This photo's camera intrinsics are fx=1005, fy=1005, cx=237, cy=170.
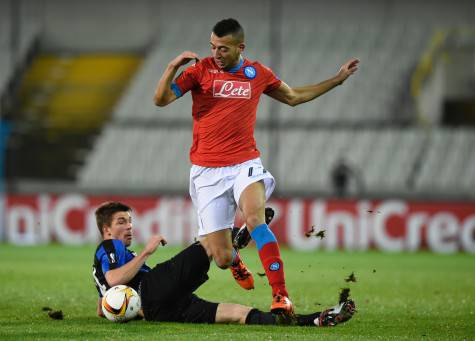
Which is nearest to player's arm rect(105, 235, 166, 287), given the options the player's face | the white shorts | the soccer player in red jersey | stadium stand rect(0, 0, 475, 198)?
the soccer player in red jersey

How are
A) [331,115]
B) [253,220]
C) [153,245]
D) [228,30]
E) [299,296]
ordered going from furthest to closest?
1. [331,115]
2. [299,296]
3. [228,30]
4. [253,220]
5. [153,245]

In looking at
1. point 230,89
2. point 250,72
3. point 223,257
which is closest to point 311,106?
point 250,72

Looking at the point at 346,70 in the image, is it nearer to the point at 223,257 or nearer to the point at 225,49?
the point at 225,49

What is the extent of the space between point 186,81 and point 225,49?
395 mm

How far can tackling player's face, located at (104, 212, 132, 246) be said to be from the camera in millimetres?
7887

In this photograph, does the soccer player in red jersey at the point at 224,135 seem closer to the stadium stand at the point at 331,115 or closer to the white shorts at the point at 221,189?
the white shorts at the point at 221,189

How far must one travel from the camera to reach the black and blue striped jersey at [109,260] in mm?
7691

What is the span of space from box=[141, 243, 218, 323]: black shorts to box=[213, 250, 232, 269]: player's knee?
0.32m

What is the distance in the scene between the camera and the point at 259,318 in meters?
7.63

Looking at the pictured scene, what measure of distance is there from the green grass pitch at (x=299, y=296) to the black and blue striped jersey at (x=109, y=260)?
32 cm

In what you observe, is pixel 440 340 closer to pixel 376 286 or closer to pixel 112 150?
pixel 376 286

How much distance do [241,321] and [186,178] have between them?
16.6 m

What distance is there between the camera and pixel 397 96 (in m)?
26.2

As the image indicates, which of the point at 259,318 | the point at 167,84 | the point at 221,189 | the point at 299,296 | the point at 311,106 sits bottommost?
the point at 299,296
